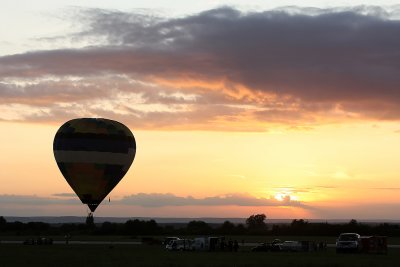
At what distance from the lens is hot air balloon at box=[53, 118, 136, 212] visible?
66812 mm

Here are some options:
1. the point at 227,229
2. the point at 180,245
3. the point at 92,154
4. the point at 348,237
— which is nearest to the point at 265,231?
the point at 227,229

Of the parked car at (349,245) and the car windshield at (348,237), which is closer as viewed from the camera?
the parked car at (349,245)

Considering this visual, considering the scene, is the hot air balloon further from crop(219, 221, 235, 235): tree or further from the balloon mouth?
crop(219, 221, 235, 235): tree

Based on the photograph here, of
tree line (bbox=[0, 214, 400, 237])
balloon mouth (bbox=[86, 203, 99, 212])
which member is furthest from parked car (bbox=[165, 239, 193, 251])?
tree line (bbox=[0, 214, 400, 237])

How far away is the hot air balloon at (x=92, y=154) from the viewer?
219ft

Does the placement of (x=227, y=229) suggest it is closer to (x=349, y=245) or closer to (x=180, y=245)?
(x=180, y=245)

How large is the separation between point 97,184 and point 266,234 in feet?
217

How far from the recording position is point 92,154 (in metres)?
66.9

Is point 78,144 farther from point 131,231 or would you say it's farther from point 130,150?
point 131,231

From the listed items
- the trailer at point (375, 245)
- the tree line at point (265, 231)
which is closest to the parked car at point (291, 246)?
the trailer at point (375, 245)

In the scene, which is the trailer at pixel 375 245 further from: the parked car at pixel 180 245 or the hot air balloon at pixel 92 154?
the hot air balloon at pixel 92 154

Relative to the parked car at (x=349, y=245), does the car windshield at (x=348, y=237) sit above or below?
above

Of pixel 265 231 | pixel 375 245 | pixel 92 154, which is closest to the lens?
pixel 375 245

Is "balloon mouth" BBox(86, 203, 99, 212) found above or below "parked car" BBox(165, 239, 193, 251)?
above
